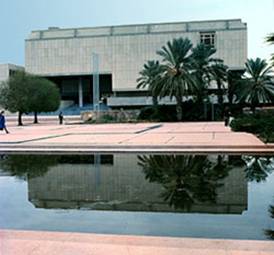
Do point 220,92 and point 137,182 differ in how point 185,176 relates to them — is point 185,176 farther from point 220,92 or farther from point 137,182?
point 220,92

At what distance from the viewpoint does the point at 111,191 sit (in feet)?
32.1

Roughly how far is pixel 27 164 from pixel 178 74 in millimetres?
38928

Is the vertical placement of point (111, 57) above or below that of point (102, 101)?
above

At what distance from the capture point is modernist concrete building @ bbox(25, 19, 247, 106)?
8425cm

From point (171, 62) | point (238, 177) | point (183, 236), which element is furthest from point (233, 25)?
point (183, 236)

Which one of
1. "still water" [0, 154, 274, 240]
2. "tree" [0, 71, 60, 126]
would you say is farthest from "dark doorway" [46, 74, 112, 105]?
"still water" [0, 154, 274, 240]

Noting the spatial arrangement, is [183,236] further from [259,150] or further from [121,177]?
[259,150]

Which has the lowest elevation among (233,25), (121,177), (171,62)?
(121,177)

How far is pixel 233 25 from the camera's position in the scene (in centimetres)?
8419

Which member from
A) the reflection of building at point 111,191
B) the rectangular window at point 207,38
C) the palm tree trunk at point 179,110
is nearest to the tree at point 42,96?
the palm tree trunk at point 179,110

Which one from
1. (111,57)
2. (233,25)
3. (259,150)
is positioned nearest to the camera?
(259,150)

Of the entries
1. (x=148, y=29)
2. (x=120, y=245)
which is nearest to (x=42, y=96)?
(x=148, y=29)

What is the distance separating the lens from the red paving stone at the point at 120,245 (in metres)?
5.15

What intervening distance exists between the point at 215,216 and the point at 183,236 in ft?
4.52
